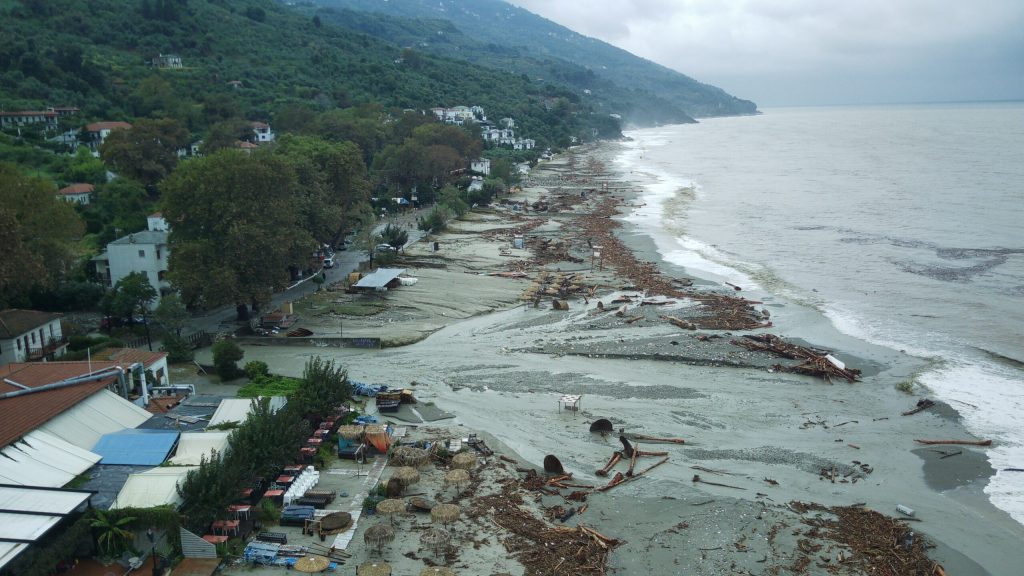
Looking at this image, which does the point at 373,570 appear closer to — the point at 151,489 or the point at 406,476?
the point at 406,476

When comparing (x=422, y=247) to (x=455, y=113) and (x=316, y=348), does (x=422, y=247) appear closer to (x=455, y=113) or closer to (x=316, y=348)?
(x=316, y=348)

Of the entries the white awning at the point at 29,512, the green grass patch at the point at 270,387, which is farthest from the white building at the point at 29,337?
the white awning at the point at 29,512

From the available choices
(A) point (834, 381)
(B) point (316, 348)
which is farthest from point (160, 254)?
(A) point (834, 381)

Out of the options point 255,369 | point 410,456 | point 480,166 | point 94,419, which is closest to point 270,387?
point 255,369

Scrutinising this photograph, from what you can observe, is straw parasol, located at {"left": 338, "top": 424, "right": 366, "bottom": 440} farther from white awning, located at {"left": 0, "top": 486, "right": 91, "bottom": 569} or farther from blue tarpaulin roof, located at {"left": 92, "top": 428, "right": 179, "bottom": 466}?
white awning, located at {"left": 0, "top": 486, "right": 91, "bottom": 569}

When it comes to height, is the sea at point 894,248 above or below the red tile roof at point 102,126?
below

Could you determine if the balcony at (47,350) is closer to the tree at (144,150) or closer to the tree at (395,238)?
the tree at (395,238)
